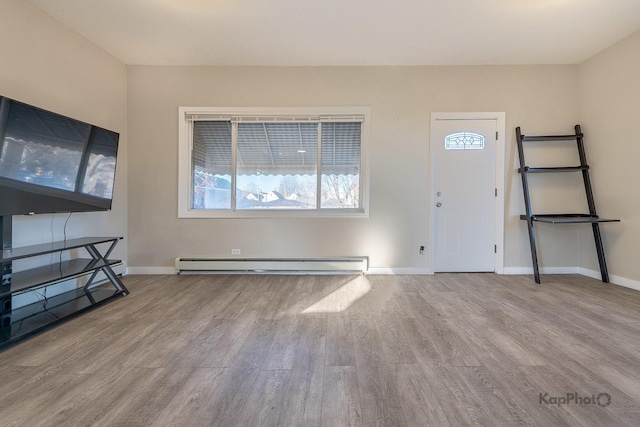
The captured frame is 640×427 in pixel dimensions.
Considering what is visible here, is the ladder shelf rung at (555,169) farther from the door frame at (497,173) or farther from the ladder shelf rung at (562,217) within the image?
the ladder shelf rung at (562,217)

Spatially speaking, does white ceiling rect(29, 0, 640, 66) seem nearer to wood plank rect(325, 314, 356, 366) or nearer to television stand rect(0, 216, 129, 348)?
television stand rect(0, 216, 129, 348)

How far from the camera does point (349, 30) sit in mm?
2896

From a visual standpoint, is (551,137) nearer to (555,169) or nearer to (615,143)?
(555,169)

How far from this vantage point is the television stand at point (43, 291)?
6.66ft

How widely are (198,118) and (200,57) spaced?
739mm

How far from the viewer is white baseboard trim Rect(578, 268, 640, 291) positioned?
308cm

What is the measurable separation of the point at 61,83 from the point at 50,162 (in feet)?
3.63

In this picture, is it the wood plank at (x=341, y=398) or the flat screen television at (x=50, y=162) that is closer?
the wood plank at (x=341, y=398)

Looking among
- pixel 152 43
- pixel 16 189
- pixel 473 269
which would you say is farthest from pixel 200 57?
pixel 473 269

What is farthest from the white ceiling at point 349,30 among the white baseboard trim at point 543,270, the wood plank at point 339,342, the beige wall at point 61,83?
the wood plank at point 339,342

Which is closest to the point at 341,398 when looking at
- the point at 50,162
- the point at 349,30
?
the point at 50,162

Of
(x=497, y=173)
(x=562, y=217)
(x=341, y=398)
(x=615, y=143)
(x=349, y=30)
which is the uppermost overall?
(x=349, y=30)

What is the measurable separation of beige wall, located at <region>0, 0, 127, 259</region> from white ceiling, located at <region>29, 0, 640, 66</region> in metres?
0.17

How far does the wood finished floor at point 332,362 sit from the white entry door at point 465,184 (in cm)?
101
